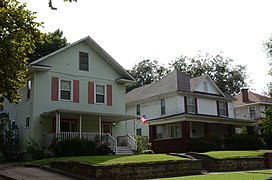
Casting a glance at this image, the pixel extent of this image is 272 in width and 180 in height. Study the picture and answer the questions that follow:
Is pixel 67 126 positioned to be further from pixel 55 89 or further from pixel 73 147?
pixel 73 147

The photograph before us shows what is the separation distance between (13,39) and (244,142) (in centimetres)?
2315

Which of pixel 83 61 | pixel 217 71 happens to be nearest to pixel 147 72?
pixel 217 71

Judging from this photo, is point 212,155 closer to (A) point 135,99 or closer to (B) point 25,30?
(B) point 25,30

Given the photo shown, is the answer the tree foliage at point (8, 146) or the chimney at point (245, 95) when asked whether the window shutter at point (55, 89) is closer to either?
the tree foliage at point (8, 146)

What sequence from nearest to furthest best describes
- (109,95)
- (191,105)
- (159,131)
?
(109,95) → (191,105) → (159,131)

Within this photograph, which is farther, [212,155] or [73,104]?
[73,104]

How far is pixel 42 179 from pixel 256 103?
3634 cm

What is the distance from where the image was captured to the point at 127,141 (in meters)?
27.2

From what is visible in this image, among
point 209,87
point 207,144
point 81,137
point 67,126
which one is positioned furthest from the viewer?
point 209,87

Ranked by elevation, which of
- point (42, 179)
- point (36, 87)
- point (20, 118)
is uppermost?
point (36, 87)

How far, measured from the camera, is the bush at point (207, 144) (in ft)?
98.0

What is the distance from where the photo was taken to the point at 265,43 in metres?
40.0

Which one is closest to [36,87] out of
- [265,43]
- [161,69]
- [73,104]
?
[73,104]

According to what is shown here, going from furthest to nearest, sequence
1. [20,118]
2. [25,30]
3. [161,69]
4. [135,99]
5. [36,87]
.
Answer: [161,69] < [135,99] < [20,118] < [36,87] < [25,30]
